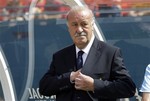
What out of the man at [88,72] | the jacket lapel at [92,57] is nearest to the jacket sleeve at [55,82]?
the man at [88,72]

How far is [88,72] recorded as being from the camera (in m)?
2.54

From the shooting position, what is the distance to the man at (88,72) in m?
2.50

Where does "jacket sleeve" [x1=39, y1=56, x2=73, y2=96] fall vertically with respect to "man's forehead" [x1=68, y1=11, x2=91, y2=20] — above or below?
below

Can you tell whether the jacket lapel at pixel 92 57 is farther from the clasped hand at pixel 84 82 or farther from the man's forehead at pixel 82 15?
the man's forehead at pixel 82 15

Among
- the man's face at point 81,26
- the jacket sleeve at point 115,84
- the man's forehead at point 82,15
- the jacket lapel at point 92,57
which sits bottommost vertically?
the jacket sleeve at point 115,84

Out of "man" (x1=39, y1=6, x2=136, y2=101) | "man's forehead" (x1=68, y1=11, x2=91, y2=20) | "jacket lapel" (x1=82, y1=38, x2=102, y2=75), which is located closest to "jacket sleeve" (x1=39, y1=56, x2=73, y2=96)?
"man" (x1=39, y1=6, x2=136, y2=101)

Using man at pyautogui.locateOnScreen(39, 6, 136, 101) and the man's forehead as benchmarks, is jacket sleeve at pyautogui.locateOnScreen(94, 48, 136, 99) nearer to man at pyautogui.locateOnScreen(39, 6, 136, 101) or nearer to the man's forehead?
man at pyautogui.locateOnScreen(39, 6, 136, 101)

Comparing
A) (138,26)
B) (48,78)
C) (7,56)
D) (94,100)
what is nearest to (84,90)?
(94,100)

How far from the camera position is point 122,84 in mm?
2508

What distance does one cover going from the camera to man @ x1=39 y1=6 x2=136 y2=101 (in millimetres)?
2504

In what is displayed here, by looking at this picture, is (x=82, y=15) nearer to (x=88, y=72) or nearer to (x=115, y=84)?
(x=88, y=72)

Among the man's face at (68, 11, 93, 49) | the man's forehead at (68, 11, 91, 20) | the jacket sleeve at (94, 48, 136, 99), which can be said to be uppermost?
the man's forehead at (68, 11, 91, 20)

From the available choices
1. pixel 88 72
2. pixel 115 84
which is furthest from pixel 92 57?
Answer: pixel 115 84

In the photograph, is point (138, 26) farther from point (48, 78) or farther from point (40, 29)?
point (48, 78)
